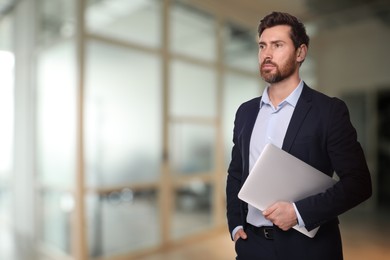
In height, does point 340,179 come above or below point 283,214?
above

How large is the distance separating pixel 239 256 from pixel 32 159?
146 inches

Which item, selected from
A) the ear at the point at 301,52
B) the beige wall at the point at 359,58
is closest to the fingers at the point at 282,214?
the ear at the point at 301,52

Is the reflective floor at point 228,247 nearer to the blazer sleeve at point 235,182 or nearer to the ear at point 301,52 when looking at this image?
the blazer sleeve at point 235,182

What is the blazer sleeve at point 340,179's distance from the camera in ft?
3.28

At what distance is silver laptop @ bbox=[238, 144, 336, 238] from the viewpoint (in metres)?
1.00

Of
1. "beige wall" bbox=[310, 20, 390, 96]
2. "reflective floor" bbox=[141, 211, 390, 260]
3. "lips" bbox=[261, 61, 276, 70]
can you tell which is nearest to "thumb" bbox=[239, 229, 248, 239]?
"lips" bbox=[261, 61, 276, 70]

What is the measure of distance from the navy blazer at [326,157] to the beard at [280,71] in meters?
0.11

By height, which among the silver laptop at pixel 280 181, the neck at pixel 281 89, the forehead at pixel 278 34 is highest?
the forehead at pixel 278 34

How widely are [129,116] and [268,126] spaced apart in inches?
115

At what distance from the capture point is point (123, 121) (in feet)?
12.6

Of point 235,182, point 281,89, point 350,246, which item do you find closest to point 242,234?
point 235,182

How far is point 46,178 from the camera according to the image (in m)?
4.05

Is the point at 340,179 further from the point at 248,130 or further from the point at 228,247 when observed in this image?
the point at 228,247

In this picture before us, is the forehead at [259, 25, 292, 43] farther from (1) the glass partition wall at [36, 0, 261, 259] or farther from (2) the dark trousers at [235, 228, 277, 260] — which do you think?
(1) the glass partition wall at [36, 0, 261, 259]
